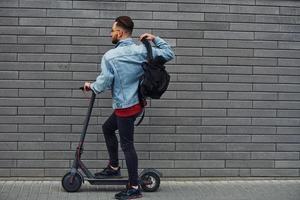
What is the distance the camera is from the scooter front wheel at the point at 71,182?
7.21 metres

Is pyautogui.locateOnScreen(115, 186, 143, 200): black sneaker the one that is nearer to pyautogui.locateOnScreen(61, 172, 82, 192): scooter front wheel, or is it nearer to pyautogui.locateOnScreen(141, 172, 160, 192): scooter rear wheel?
pyautogui.locateOnScreen(141, 172, 160, 192): scooter rear wheel

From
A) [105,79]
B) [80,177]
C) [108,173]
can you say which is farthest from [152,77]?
[80,177]

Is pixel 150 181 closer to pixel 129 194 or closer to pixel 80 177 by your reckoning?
pixel 129 194

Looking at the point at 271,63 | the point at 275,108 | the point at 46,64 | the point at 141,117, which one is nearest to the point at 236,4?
the point at 271,63

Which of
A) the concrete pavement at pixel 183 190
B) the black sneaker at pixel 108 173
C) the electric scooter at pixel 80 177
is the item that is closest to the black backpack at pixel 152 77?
the electric scooter at pixel 80 177

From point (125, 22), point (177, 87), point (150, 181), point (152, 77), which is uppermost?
point (125, 22)

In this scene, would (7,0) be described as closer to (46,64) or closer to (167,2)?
(46,64)

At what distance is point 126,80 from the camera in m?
6.93

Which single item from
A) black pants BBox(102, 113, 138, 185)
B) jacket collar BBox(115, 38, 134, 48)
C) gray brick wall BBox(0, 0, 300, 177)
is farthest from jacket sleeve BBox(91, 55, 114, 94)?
gray brick wall BBox(0, 0, 300, 177)

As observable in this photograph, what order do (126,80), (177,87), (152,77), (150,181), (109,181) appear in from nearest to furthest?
(152,77) < (126,80) < (109,181) < (150,181) < (177,87)

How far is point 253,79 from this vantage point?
8086 millimetres

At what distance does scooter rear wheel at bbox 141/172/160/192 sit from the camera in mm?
7348

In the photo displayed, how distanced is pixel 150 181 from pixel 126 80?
4.06 ft

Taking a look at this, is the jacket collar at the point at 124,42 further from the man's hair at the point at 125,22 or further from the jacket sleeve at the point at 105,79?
the jacket sleeve at the point at 105,79
